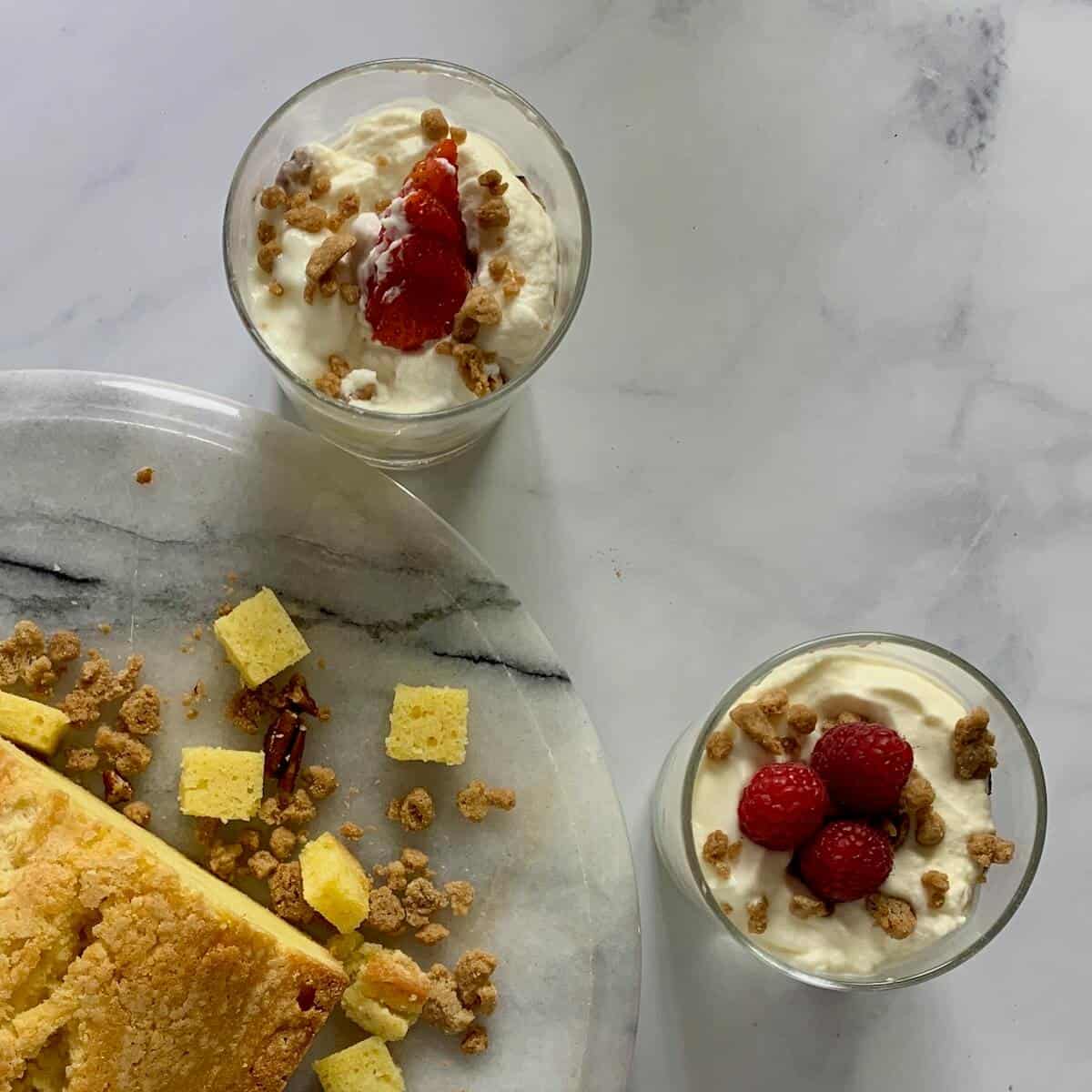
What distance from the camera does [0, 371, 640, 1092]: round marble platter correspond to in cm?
190

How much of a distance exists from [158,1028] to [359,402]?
879 millimetres

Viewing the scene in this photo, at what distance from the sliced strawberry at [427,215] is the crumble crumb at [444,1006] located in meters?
1.09

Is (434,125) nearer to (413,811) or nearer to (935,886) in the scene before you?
(413,811)

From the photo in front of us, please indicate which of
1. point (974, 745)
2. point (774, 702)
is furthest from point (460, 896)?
point (974, 745)

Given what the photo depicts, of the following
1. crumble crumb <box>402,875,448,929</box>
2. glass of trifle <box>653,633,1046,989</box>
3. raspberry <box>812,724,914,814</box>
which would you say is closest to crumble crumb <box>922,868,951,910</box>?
glass of trifle <box>653,633,1046,989</box>

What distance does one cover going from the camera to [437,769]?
1924 mm

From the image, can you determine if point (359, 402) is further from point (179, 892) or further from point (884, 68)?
point (884, 68)

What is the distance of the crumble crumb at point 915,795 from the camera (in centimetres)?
171

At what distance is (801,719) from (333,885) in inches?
28.1

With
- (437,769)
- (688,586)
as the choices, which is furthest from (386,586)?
(688,586)

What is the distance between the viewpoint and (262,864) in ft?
6.09

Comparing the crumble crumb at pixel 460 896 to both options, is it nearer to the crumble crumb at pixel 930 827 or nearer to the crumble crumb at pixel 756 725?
the crumble crumb at pixel 756 725

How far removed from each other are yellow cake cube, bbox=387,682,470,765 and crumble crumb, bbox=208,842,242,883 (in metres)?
0.27

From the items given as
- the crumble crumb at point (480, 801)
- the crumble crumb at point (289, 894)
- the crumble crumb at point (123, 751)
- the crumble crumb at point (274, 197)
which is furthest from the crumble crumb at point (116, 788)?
the crumble crumb at point (274, 197)
